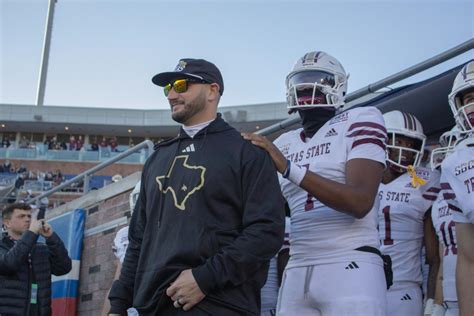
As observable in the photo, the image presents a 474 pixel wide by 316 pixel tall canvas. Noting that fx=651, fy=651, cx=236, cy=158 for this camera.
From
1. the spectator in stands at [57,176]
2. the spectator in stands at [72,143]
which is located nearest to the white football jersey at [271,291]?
the spectator in stands at [57,176]

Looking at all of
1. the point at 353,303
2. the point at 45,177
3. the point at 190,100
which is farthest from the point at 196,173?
the point at 45,177

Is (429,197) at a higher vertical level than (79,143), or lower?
lower

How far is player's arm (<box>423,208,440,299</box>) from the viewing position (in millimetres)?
4277

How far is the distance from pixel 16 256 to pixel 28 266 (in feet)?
1.10

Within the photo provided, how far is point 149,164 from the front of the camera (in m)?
3.48

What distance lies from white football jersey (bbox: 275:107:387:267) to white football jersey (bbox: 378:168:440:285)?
38.7 inches

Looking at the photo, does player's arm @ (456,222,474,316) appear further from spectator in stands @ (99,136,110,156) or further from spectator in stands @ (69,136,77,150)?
spectator in stands @ (69,136,77,150)

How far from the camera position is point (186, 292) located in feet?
9.07

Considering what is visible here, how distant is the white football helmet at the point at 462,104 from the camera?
365 centimetres

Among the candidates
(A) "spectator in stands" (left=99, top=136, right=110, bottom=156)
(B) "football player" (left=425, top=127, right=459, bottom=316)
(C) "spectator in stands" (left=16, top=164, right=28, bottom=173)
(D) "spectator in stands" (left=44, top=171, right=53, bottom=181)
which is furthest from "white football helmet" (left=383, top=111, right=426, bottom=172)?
(A) "spectator in stands" (left=99, top=136, right=110, bottom=156)

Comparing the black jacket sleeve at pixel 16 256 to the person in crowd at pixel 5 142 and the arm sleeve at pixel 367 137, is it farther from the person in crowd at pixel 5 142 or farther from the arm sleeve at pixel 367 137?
the person in crowd at pixel 5 142

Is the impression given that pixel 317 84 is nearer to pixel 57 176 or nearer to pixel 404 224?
pixel 404 224

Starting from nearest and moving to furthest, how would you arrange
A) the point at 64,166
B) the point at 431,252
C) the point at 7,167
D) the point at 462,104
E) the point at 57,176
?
the point at 462,104 < the point at 431,252 < the point at 7,167 < the point at 57,176 < the point at 64,166

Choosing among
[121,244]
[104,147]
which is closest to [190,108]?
[121,244]
